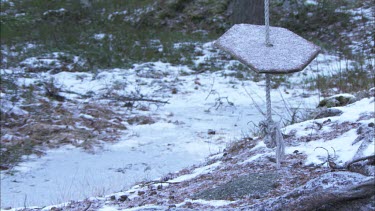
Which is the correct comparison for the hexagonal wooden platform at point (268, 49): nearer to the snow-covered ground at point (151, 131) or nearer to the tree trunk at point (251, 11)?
the snow-covered ground at point (151, 131)

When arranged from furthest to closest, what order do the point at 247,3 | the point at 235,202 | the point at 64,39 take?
the point at 64,39 → the point at 247,3 → the point at 235,202

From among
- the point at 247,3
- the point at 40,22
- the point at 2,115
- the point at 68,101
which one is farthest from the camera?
the point at 40,22

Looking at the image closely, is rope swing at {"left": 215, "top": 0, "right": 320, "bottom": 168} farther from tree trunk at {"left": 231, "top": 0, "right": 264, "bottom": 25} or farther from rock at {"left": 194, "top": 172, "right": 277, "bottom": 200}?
tree trunk at {"left": 231, "top": 0, "right": 264, "bottom": 25}

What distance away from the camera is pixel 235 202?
9.35ft

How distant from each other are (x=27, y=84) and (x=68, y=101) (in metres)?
0.95

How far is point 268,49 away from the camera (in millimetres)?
3051

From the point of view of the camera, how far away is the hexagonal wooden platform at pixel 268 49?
113 inches

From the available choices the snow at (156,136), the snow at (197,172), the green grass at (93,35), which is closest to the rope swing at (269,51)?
the snow at (156,136)

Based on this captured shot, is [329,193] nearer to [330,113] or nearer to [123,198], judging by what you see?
[123,198]

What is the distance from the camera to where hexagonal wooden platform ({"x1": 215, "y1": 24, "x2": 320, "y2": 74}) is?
288 cm

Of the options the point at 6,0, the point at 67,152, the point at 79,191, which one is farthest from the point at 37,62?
the point at 6,0

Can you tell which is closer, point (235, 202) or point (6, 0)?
point (235, 202)

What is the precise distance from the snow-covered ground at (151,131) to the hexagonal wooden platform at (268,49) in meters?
1.68

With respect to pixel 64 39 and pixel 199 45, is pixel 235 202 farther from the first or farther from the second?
pixel 64 39
